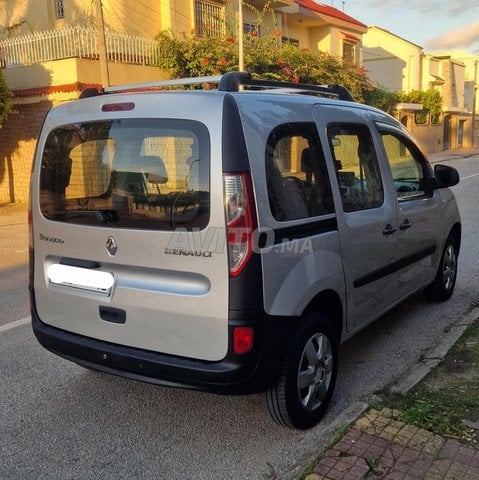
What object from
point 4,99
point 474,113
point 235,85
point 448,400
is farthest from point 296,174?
point 474,113

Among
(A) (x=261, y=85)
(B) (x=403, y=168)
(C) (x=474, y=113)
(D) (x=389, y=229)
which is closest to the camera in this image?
(A) (x=261, y=85)

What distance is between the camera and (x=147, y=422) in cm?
327

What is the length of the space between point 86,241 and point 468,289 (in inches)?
171

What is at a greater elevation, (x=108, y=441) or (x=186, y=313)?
(x=186, y=313)

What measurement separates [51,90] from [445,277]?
436 inches

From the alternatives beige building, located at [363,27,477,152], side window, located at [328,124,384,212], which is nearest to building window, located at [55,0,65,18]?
side window, located at [328,124,384,212]

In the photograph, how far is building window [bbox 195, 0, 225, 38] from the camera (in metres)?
17.7

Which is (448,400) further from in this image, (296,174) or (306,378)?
(296,174)

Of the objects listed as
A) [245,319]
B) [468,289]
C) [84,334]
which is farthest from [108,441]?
[468,289]

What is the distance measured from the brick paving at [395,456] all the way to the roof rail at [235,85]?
1.95 metres

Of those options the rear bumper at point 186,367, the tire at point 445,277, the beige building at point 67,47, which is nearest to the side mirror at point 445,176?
the tire at point 445,277

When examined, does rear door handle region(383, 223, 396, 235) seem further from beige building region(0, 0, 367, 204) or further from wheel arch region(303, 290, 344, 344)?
beige building region(0, 0, 367, 204)

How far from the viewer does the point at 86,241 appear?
3.02 m

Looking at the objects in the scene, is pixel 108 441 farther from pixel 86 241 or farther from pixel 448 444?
pixel 448 444
